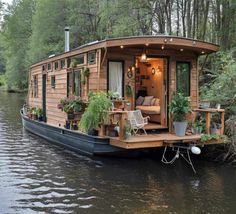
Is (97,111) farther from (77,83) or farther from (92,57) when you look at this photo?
(77,83)

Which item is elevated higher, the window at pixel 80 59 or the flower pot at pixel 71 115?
the window at pixel 80 59

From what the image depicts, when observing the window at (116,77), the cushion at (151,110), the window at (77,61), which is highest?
the window at (77,61)

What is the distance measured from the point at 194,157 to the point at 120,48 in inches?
128

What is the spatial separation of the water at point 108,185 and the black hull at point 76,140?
10.0 inches

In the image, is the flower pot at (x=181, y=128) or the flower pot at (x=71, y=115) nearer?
the flower pot at (x=181, y=128)

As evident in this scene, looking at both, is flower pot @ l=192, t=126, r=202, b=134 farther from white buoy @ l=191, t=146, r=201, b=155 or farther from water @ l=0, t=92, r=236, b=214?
→ white buoy @ l=191, t=146, r=201, b=155

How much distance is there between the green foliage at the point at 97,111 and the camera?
782cm

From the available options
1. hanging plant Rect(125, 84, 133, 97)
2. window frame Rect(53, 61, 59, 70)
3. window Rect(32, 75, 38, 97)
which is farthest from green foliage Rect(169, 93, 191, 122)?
window Rect(32, 75, 38, 97)

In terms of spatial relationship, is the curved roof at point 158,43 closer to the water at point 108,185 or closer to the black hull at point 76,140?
the black hull at point 76,140

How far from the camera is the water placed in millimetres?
5617

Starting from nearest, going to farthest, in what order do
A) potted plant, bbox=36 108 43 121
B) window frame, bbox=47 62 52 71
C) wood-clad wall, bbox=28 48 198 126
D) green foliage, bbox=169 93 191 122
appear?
green foliage, bbox=169 93 191 122 < wood-clad wall, bbox=28 48 198 126 < window frame, bbox=47 62 52 71 < potted plant, bbox=36 108 43 121

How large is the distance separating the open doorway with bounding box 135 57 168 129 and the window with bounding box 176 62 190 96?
0.34 meters

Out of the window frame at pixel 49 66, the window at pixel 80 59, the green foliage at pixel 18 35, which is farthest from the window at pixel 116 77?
the green foliage at pixel 18 35

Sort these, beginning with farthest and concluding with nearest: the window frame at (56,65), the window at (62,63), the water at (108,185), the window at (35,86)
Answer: the window at (35,86)
the window frame at (56,65)
the window at (62,63)
the water at (108,185)
